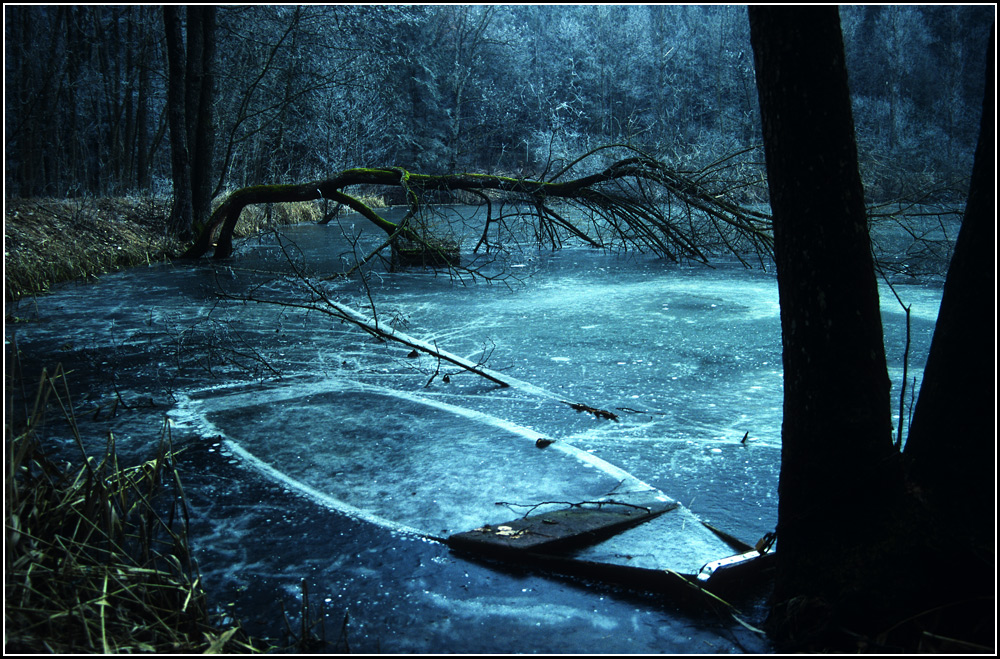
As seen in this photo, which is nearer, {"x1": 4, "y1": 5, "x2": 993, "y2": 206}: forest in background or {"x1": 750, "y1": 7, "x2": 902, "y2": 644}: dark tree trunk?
{"x1": 750, "y1": 7, "x2": 902, "y2": 644}: dark tree trunk

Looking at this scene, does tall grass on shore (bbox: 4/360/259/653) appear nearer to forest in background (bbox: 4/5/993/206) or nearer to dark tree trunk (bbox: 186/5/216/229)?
dark tree trunk (bbox: 186/5/216/229)

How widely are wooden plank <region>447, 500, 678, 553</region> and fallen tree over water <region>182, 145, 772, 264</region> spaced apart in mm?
4005

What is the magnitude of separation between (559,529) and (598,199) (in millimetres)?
5967

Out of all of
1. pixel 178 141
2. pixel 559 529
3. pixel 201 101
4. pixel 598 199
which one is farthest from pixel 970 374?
pixel 178 141

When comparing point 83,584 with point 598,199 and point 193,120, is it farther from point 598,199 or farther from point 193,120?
point 193,120

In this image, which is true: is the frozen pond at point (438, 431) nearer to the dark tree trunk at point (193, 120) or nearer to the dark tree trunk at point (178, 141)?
the dark tree trunk at point (178, 141)

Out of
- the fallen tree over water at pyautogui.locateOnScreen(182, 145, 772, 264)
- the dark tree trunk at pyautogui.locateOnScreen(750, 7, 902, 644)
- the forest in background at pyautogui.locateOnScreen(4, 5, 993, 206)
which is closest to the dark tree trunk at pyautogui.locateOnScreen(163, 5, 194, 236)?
the fallen tree over water at pyautogui.locateOnScreen(182, 145, 772, 264)

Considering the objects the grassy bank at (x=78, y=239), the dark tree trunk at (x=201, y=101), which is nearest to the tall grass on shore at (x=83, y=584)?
the grassy bank at (x=78, y=239)

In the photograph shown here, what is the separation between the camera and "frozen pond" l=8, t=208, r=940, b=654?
309cm

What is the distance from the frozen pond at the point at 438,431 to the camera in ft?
10.1

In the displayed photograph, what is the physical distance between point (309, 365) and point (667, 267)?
26.6ft

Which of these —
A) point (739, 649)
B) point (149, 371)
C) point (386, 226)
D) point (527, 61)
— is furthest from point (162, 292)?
point (527, 61)

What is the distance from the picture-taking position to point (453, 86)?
Result: 40219 millimetres

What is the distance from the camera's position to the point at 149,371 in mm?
6758
